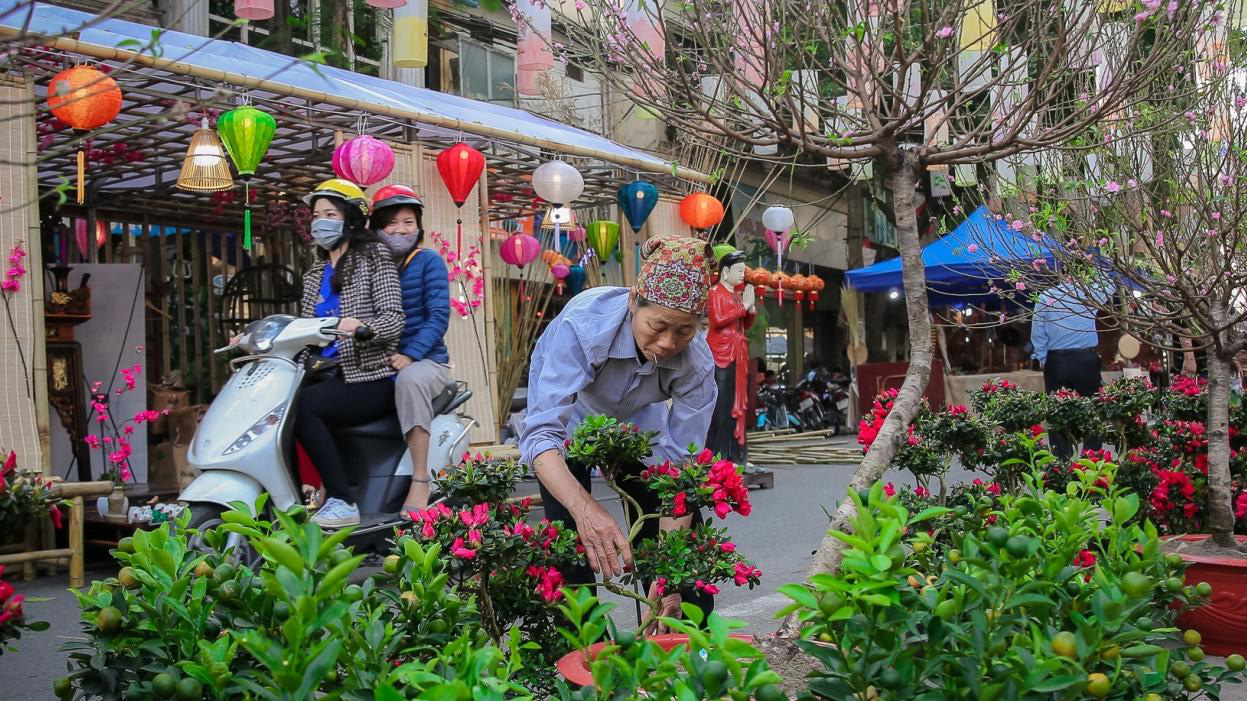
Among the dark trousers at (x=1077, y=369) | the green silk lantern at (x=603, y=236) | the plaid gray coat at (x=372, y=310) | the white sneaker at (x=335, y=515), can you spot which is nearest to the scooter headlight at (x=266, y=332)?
the plaid gray coat at (x=372, y=310)

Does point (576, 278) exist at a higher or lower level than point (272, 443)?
higher

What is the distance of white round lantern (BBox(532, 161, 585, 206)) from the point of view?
935 centimetres

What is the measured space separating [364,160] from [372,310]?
8.23 feet

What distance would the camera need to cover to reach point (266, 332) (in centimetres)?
529

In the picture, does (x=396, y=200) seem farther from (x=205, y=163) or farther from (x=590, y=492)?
(x=590, y=492)

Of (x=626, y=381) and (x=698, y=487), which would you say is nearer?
(x=698, y=487)

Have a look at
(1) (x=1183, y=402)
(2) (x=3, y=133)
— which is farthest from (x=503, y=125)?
(1) (x=1183, y=402)

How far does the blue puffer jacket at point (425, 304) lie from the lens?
18.8ft

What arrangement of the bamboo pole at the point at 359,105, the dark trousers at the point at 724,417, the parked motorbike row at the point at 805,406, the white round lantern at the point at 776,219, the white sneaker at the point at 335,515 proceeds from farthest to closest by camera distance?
the parked motorbike row at the point at 805,406
the white round lantern at the point at 776,219
the dark trousers at the point at 724,417
the bamboo pole at the point at 359,105
the white sneaker at the point at 335,515

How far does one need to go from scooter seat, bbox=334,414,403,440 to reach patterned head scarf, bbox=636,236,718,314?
111 inches

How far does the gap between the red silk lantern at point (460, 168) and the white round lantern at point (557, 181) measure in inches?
29.7

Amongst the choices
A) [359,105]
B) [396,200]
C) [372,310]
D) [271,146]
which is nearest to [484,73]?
[271,146]

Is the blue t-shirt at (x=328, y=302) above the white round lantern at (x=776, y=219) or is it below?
below

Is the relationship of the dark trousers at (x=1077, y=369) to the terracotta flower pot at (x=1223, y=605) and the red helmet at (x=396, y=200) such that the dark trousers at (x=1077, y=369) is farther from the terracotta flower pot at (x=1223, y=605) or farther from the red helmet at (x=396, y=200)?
the red helmet at (x=396, y=200)
